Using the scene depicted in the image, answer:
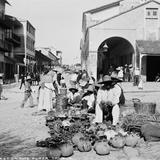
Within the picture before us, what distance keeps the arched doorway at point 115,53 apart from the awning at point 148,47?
1.48m

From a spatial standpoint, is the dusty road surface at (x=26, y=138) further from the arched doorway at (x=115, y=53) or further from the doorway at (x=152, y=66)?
the doorway at (x=152, y=66)

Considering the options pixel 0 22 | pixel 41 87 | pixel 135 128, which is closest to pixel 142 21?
pixel 0 22

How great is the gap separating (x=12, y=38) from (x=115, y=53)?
→ 54.5ft

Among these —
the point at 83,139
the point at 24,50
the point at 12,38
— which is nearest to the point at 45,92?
the point at 83,139

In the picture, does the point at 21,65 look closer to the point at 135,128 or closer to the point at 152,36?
the point at 152,36

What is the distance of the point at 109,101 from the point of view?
30.3 ft

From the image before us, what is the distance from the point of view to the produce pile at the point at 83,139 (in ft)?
21.7

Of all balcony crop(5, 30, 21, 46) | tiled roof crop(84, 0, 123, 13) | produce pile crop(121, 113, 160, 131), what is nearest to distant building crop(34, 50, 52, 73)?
balcony crop(5, 30, 21, 46)

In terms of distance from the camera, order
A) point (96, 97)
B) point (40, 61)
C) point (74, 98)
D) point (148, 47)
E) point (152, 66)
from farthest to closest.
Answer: point (40, 61)
point (152, 66)
point (148, 47)
point (74, 98)
point (96, 97)

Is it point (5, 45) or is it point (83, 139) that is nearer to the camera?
point (83, 139)

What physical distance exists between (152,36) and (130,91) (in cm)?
1202

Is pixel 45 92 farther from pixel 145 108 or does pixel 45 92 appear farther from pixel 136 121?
pixel 136 121

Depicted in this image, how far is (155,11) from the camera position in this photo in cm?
3325

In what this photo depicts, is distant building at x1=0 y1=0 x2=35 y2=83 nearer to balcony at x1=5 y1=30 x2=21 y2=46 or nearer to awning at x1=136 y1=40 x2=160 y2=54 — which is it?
balcony at x1=5 y1=30 x2=21 y2=46
